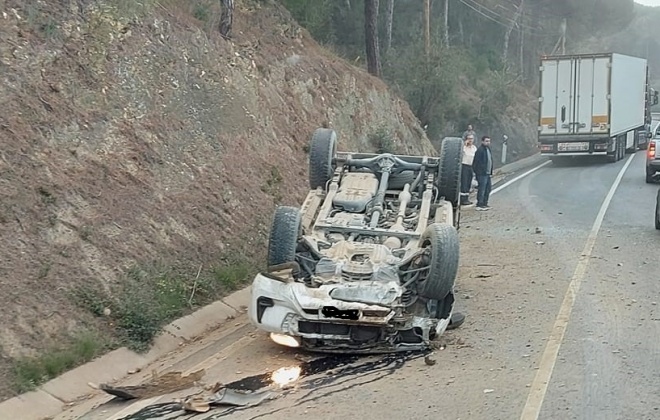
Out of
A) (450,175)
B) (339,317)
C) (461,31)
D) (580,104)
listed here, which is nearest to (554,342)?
(339,317)

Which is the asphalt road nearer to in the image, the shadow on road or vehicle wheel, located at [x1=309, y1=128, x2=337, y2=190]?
vehicle wheel, located at [x1=309, y1=128, x2=337, y2=190]

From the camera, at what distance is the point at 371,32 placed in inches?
987

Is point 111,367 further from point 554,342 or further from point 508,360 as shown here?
point 554,342

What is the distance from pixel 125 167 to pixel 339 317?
4.92 meters

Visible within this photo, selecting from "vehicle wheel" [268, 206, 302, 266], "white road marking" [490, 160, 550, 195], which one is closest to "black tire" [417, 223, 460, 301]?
"vehicle wheel" [268, 206, 302, 266]

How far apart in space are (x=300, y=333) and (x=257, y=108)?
9.86 metres

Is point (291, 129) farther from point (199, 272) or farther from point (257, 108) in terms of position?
point (199, 272)

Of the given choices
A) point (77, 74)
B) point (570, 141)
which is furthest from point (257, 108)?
point (570, 141)

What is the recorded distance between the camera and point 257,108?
17.3m

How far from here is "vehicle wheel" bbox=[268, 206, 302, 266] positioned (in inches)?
350

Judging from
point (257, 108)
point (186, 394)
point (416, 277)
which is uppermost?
point (257, 108)

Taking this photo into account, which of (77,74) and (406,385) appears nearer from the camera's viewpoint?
(406,385)

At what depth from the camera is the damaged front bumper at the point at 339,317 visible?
7.88m

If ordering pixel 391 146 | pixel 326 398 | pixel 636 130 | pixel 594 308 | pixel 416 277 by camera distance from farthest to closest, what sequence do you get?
pixel 636 130
pixel 391 146
pixel 594 308
pixel 416 277
pixel 326 398
